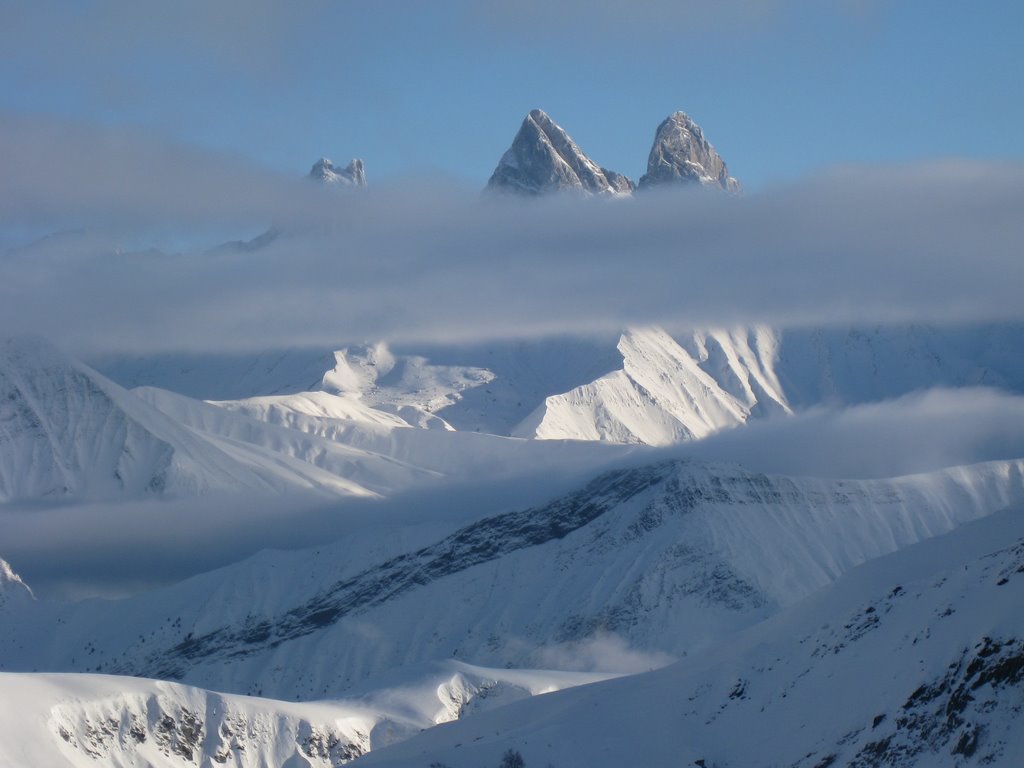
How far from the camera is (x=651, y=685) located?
13350cm

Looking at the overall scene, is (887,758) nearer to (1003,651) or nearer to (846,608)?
(1003,651)

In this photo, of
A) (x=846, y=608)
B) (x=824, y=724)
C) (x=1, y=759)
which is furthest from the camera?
(x=1, y=759)

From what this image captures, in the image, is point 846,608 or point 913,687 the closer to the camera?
point 913,687

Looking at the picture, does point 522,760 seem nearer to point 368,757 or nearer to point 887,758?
point 368,757

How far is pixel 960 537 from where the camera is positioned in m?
139

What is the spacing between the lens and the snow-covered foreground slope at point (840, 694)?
98938mm

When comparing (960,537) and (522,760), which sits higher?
(960,537)

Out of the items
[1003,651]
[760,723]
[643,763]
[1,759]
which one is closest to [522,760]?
[643,763]

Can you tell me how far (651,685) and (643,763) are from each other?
1434 centimetres

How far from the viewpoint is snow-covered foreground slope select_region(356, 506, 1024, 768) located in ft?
325

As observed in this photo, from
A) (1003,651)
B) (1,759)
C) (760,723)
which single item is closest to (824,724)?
(760,723)

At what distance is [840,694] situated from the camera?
112 metres

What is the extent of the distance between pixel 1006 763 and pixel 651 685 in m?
43.9

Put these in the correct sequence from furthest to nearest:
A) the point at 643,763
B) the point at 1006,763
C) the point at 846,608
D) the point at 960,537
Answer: the point at 960,537 < the point at 846,608 < the point at 643,763 < the point at 1006,763
